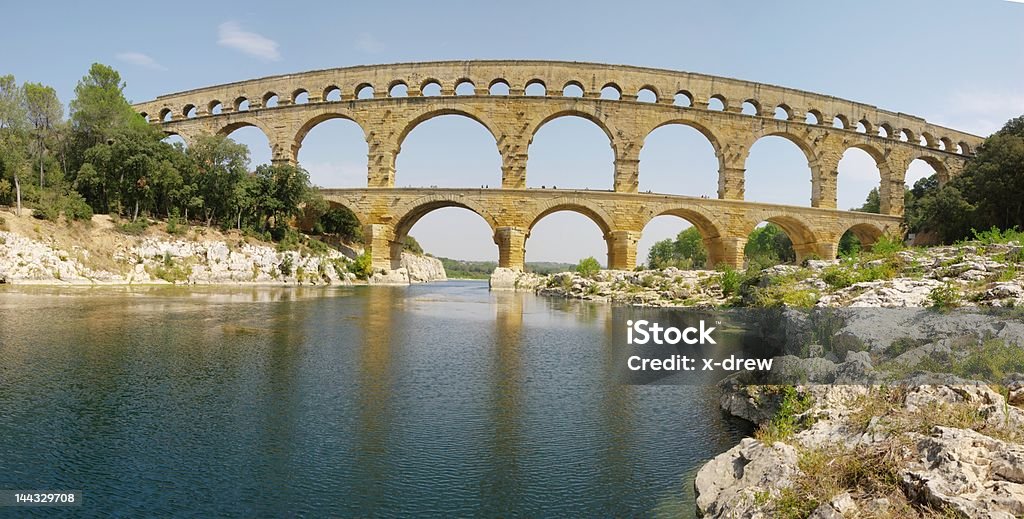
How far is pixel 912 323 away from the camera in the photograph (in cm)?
A: 599

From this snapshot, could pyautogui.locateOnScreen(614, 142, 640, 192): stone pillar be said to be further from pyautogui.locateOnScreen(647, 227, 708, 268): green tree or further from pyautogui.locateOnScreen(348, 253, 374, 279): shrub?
pyautogui.locateOnScreen(647, 227, 708, 268): green tree

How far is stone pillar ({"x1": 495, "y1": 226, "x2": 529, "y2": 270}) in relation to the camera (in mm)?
29297

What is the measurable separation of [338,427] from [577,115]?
A: 2817 cm

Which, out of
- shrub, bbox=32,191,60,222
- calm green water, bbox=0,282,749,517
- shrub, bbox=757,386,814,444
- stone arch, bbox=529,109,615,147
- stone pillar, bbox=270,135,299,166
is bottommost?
calm green water, bbox=0,282,749,517

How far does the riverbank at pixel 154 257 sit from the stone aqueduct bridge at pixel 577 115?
3.41 meters

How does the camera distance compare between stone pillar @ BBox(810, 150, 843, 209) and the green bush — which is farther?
stone pillar @ BBox(810, 150, 843, 209)

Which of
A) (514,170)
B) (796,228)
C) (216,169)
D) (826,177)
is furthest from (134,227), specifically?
(826,177)

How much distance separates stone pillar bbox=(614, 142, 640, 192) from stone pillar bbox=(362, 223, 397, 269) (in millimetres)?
13119

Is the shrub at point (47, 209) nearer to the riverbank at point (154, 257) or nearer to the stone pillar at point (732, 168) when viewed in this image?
the riverbank at point (154, 257)

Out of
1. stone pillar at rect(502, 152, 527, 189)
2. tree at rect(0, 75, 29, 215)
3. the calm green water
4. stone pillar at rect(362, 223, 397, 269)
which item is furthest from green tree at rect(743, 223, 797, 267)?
tree at rect(0, 75, 29, 215)

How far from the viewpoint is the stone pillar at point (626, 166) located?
30.4 metres

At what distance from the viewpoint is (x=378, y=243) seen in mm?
30453

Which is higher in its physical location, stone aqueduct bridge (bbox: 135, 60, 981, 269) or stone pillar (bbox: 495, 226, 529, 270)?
stone aqueduct bridge (bbox: 135, 60, 981, 269)

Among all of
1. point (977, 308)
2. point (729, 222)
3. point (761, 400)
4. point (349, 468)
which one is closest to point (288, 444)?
point (349, 468)
